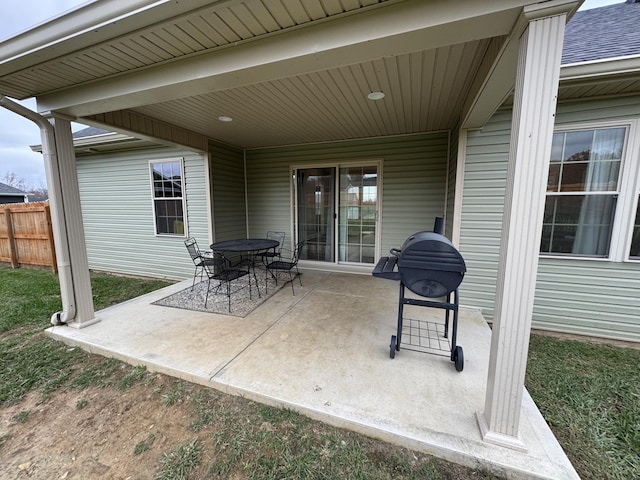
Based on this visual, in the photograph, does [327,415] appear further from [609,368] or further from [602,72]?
[602,72]

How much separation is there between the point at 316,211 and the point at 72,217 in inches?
143

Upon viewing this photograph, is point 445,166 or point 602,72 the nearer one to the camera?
point 602,72

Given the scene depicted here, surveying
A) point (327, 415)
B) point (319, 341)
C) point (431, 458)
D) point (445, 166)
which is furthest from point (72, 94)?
point (445, 166)

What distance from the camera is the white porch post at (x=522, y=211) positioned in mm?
1241

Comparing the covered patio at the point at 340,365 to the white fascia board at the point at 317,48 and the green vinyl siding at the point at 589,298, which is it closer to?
the green vinyl siding at the point at 589,298

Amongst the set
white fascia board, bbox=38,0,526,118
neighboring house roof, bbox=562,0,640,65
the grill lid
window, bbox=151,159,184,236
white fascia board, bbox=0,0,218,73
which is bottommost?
the grill lid

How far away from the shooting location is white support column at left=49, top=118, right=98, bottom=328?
2.69 m

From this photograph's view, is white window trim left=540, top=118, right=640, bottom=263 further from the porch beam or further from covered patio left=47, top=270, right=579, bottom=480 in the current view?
covered patio left=47, top=270, right=579, bottom=480

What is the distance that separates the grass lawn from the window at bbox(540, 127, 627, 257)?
1143mm

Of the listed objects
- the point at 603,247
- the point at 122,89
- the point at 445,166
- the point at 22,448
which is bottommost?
the point at 22,448

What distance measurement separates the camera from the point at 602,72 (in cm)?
227

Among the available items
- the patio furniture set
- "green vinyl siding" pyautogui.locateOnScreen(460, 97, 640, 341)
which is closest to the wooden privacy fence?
the patio furniture set

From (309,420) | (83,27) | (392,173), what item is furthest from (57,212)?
(392,173)

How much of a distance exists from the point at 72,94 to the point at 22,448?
9.39ft
